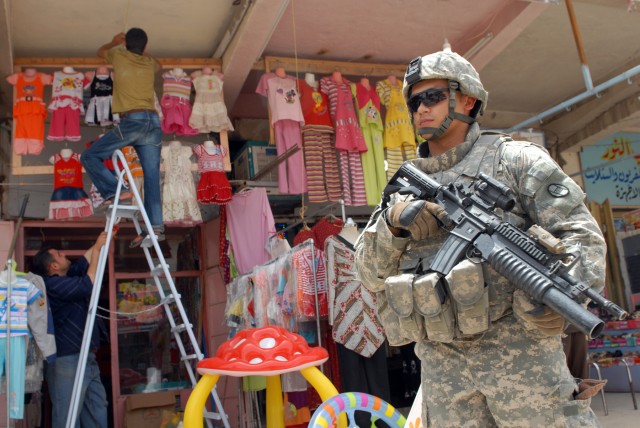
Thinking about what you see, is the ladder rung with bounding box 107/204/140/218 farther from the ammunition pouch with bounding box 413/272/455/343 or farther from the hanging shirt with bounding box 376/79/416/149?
the ammunition pouch with bounding box 413/272/455/343

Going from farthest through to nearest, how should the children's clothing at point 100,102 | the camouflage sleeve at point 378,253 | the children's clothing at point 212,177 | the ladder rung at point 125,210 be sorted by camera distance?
the children's clothing at point 212,177 → the children's clothing at point 100,102 → the ladder rung at point 125,210 → the camouflage sleeve at point 378,253

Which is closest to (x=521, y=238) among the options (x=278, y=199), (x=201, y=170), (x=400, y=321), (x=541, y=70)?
(x=400, y=321)

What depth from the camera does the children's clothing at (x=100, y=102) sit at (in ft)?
21.5

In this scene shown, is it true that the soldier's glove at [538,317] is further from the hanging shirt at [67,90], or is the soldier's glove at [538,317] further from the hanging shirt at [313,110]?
the hanging shirt at [67,90]

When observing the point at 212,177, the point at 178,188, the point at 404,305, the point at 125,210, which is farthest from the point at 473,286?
the point at 178,188

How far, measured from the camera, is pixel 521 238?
83.5 inches

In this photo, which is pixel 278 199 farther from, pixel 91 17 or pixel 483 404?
pixel 483 404

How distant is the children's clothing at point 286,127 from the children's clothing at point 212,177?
0.69 metres

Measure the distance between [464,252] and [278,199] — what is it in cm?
586

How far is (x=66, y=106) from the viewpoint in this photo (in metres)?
6.62

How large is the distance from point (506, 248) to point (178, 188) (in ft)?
16.8

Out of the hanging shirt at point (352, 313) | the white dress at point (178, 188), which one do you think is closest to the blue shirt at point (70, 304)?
the white dress at point (178, 188)

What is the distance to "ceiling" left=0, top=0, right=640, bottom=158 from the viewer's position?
6.29 m

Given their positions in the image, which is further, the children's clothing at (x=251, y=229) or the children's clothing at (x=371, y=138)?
the children's clothing at (x=371, y=138)
